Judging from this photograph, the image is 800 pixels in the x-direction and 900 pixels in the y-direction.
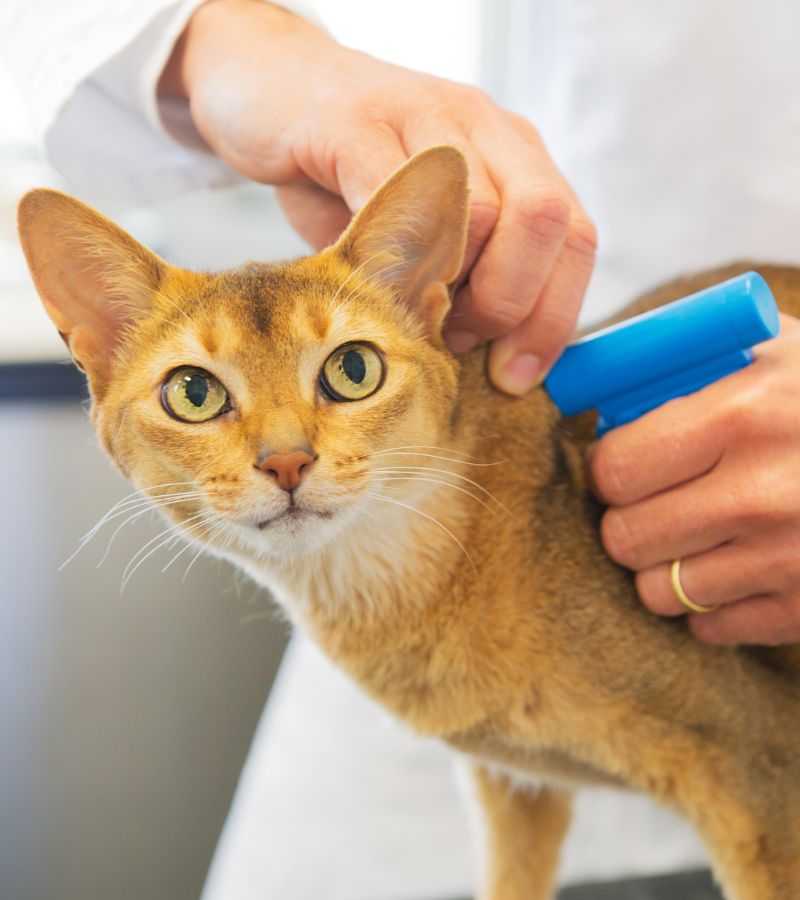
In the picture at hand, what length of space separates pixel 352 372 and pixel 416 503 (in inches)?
6.6

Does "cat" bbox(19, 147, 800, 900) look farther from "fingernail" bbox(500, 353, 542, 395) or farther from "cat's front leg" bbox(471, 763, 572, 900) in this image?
"cat's front leg" bbox(471, 763, 572, 900)

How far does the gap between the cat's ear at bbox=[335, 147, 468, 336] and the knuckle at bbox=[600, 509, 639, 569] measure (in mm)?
267

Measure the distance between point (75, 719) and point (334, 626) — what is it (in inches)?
28.3

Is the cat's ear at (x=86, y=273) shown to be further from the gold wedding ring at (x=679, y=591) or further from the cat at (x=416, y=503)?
the gold wedding ring at (x=679, y=591)

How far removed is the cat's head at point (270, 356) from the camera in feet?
2.42

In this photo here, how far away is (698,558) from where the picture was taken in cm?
88

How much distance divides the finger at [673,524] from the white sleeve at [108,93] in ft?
2.36

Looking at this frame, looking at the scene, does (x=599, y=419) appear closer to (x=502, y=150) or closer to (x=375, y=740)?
(x=502, y=150)

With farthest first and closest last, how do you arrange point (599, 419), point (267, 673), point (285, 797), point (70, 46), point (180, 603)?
point (180, 603) → point (267, 673) → point (285, 797) → point (70, 46) → point (599, 419)

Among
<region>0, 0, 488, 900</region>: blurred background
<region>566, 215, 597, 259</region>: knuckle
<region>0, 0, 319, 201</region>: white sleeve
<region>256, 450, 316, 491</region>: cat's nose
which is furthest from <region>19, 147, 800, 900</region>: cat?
<region>0, 0, 319, 201</region>: white sleeve

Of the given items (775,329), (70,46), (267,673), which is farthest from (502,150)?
(267,673)

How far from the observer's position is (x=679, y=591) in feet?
2.89

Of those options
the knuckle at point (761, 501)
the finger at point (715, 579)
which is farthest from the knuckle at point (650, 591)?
the knuckle at point (761, 501)

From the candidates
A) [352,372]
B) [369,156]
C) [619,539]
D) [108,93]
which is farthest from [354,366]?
[108,93]
